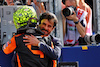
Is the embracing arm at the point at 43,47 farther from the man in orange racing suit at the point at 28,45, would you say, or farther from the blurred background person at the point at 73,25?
the blurred background person at the point at 73,25

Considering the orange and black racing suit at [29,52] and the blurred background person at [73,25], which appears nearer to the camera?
the orange and black racing suit at [29,52]

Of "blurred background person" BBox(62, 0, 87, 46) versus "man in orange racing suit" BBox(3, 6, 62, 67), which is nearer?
"man in orange racing suit" BBox(3, 6, 62, 67)

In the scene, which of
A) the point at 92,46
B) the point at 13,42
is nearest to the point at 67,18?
the point at 92,46

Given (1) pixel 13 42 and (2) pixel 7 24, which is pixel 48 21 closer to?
(1) pixel 13 42

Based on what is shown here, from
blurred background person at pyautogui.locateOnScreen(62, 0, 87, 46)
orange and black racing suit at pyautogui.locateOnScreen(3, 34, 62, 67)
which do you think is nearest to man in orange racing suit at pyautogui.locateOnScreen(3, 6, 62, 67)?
orange and black racing suit at pyautogui.locateOnScreen(3, 34, 62, 67)

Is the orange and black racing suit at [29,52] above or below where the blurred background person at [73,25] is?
below

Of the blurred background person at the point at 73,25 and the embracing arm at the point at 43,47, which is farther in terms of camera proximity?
the blurred background person at the point at 73,25

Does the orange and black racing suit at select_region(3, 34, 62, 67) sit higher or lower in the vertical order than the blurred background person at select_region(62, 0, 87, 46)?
lower

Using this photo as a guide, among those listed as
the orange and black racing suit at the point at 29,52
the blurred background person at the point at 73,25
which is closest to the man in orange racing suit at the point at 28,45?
the orange and black racing suit at the point at 29,52

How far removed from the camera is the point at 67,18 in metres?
2.86

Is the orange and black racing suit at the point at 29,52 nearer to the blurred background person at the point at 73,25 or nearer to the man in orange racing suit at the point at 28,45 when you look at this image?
the man in orange racing suit at the point at 28,45

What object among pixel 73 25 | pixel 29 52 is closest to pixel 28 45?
pixel 29 52

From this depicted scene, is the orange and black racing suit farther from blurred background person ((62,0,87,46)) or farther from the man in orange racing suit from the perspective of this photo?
blurred background person ((62,0,87,46))

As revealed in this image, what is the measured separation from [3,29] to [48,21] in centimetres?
121
